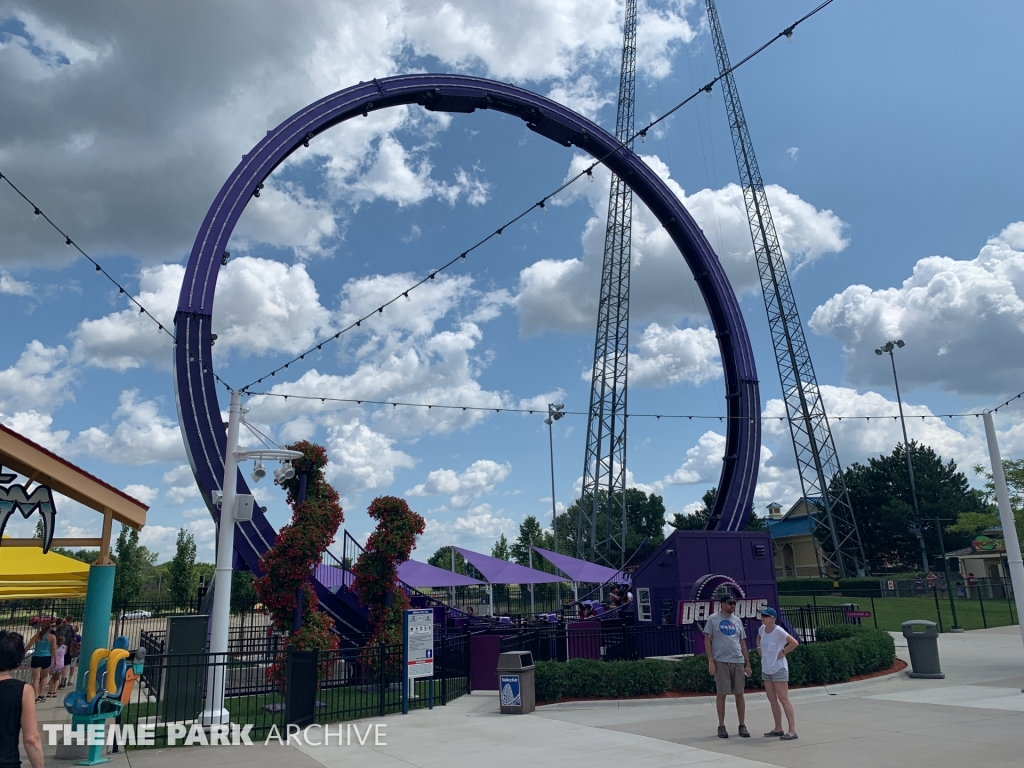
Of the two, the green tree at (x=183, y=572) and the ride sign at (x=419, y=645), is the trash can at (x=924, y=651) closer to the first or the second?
the ride sign at (x=419, y=645)

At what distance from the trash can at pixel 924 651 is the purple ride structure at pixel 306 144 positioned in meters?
5.08

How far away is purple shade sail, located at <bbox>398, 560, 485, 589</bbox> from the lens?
2460 centimetres

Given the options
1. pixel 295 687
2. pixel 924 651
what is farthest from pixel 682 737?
pixel 924 651

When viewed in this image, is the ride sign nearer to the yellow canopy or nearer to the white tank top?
the white tank top

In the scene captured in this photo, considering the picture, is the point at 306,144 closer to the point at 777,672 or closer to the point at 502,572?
the point at 502,572

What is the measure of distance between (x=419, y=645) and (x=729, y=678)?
5458mm

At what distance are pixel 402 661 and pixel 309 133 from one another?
16958mm

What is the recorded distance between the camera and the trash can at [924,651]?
14916 mm

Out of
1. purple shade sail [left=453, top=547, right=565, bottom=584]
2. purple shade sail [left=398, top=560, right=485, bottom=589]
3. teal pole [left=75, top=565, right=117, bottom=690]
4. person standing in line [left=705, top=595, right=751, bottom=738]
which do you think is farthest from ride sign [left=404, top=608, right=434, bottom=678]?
purple shade sail [left=453, top=547, right=565, bottom=584]

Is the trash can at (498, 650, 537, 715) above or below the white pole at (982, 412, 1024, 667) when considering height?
below

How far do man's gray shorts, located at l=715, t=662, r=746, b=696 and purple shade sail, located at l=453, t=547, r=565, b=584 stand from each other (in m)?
17.3

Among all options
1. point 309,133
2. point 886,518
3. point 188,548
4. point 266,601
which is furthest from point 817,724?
point 886,518

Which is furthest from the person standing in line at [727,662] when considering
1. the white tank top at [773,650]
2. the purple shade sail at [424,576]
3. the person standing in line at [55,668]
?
the purple shade sail at [424,576]

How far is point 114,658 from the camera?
8.94 m
